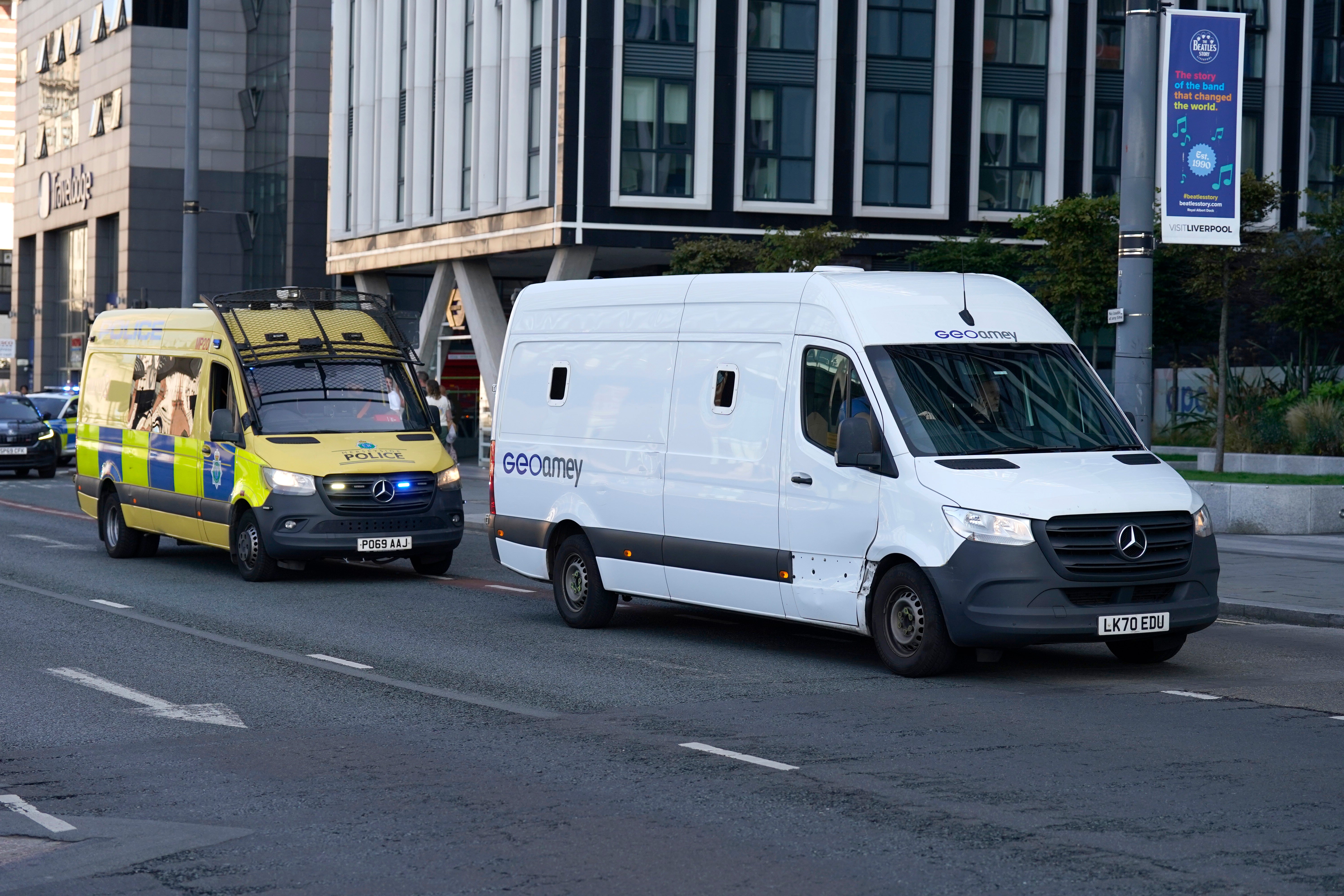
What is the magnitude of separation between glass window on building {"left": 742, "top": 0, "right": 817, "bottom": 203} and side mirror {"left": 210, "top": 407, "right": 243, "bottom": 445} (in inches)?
897

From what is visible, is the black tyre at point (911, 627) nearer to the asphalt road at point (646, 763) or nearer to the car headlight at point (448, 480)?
the asphalt road at point (646, 763)

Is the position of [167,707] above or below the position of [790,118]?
below

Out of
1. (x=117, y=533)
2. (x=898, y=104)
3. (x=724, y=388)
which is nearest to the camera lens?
(x=724, y=388)

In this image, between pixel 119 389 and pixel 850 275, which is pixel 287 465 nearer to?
pixel 119 389

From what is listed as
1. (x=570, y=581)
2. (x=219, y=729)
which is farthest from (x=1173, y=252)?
(x=219, y=729)

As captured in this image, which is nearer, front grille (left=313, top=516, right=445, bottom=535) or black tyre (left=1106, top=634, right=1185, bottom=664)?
black tyre (left=1106, top=634, right=1185, bottom=664)

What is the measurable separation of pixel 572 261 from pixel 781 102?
5.46m

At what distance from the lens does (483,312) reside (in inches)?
1670

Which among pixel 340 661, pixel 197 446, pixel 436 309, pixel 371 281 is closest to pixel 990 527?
pixel 340 661

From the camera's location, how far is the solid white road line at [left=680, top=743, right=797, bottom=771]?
777cm

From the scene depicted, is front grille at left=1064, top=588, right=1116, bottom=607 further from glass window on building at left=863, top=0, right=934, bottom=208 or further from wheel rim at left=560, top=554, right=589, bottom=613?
glass window on building at left=863, top=0, right=934, bottom=208

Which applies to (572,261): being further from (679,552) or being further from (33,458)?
(679,552)

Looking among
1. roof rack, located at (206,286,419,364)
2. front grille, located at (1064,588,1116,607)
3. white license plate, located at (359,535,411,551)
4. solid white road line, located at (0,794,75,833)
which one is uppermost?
roof rack, located at (206,286,419,364)

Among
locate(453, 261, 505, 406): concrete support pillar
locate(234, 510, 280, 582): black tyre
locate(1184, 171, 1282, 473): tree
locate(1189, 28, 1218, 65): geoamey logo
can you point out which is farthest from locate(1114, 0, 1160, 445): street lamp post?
locate(453, 261, 505, 406): concrete support pillar
